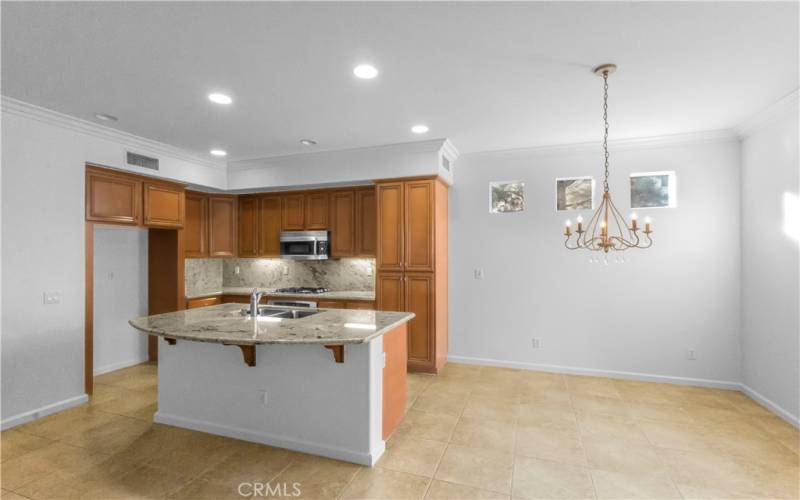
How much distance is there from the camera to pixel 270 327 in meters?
2.74

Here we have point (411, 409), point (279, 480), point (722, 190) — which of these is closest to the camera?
point (279, 480)

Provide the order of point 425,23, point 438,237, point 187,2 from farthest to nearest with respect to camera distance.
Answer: point 438,237 → point 425,23 → point 187,2

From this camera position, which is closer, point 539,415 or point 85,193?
point 539,415

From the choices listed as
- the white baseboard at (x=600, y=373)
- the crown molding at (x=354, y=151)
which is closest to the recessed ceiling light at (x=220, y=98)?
the crown molding at (x=354, y=151)

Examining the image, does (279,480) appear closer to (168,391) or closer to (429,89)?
(168,391)

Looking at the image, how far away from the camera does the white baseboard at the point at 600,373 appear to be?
13.6 feet

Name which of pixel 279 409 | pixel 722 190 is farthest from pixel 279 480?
pixel 722 190

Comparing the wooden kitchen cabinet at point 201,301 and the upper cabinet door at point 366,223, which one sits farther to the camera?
the upper cabinet door at point 366,223

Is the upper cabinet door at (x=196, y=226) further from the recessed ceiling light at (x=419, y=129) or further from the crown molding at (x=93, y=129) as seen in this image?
the recessed ceiling light at (x=419, y=129)

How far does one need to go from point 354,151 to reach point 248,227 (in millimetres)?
2221

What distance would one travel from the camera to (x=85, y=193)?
149 inches

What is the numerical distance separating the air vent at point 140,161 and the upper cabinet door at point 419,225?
2925mm

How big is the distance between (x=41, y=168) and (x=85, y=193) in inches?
16.3

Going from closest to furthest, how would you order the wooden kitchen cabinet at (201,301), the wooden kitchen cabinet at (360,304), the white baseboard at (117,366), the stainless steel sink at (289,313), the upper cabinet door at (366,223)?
the stainless steel sink at (289,313), the white baseboard at (117,366), the wooden kitchen cabinet at (360,304), the wooden kitchen cabinet at (201,301), the upper cabinet door at (366,223)
